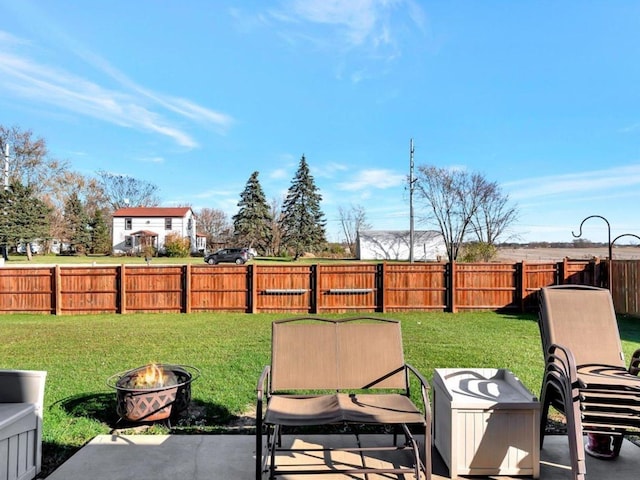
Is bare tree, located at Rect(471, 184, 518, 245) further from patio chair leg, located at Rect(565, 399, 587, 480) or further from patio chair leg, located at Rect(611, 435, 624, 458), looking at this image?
patio chair leg, located at Rect(565, 399, 587, 480)

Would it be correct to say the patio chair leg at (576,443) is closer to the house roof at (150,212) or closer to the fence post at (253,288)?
the fence post at (253,288)

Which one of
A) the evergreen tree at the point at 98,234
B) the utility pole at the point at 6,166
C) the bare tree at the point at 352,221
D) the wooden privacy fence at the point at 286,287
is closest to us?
the wooden privacy fence at the point at 286,287

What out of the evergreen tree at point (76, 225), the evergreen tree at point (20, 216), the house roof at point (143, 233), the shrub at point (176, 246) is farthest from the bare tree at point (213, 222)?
the evergreen tree at point (20, 216)

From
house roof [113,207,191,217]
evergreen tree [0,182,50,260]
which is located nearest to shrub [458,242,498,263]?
house roof [113,207,191,217]

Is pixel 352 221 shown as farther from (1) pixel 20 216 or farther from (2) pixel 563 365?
(2) pixel 563 365

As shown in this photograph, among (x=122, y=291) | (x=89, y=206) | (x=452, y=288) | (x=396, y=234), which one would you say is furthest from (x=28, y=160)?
(x=452, y=288)

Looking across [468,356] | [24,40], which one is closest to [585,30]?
[468,356]

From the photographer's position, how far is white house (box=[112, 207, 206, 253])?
3750 centimetres

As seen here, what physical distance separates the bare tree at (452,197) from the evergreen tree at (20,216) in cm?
2879

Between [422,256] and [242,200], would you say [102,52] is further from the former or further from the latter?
[422,256]

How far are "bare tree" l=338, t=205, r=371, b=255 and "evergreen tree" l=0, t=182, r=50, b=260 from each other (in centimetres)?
3018

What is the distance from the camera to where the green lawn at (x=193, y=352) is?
3.49 m

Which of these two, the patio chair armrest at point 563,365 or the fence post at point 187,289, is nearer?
the patio chair armrest at point 563,365

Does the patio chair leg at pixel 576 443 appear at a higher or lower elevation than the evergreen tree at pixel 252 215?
lower
